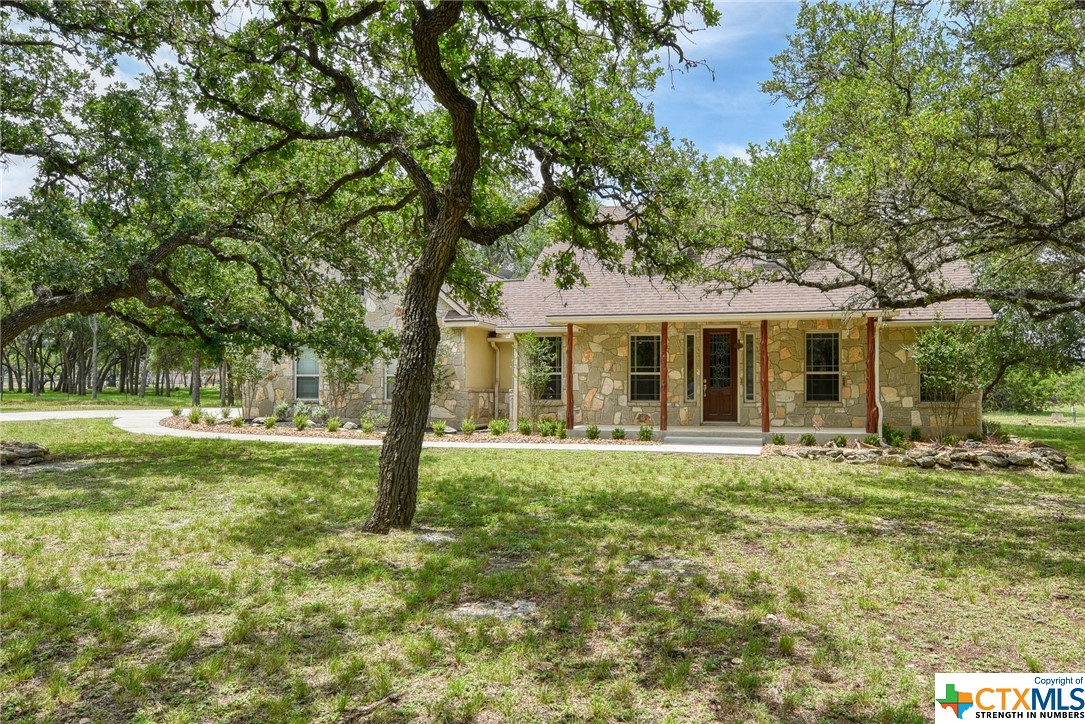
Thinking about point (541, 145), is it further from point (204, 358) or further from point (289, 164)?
Result: point (204, 358)

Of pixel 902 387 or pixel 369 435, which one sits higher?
pixel 902 387

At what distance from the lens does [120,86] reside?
31.0 ft

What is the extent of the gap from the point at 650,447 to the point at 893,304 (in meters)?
6.11

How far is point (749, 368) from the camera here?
15938 mm

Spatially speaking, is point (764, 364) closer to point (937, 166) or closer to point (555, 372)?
point (555, 372)

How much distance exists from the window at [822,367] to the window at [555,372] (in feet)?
19.7

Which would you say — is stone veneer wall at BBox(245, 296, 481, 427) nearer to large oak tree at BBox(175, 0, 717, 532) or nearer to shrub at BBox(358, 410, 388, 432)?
shrub at BBox(358, 410, 388, 432)

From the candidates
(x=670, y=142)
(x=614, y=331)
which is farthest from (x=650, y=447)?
(x=670, y=142)

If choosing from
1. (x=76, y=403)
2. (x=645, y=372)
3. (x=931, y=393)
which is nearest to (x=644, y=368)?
(x=645, y=372)

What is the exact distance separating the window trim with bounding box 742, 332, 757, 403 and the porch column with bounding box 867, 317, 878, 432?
2521mm

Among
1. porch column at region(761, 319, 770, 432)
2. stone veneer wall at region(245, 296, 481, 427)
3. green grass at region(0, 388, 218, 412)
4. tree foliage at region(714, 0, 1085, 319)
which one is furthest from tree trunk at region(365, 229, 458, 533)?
green grass at region(0, 388, 218, 412)

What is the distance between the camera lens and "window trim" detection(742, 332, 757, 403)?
625 inches

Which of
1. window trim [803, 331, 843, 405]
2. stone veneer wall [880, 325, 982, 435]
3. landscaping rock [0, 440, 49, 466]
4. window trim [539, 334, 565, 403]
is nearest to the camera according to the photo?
landscaping rock [0, 440, 49, 466]

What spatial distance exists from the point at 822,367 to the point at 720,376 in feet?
7.40
